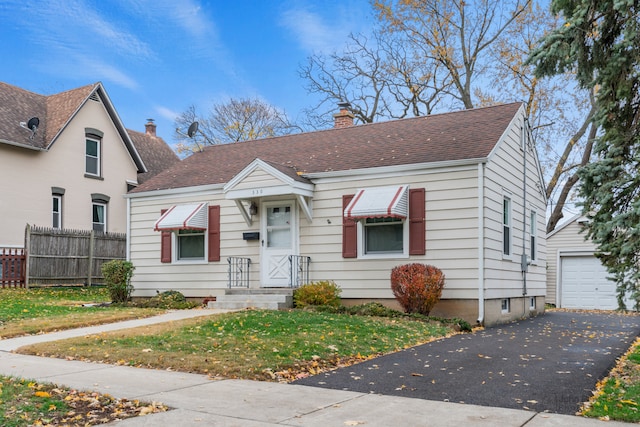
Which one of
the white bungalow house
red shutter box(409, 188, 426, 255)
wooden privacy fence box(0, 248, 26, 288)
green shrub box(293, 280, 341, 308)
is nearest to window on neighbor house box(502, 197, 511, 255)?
the white bungalow house

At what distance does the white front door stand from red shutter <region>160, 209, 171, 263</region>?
3.08 metres

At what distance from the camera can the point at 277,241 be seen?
15.2 metres

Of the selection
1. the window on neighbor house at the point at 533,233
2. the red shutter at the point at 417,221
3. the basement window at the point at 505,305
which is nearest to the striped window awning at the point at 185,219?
the red shutter at the point at 417,221

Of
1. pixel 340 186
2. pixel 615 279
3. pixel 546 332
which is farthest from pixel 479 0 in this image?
pixel 615 279

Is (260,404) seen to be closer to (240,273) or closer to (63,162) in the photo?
(240,273)

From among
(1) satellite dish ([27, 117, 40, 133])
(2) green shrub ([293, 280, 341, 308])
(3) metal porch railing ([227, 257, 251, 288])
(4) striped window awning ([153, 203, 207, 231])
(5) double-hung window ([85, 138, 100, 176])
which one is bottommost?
(2) green shrub ([293, 280, 341, 308])

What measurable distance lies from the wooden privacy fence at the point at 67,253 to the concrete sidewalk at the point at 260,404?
1420cm

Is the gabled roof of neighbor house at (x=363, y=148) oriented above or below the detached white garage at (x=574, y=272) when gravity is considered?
above

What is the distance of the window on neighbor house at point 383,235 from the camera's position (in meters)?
13.7

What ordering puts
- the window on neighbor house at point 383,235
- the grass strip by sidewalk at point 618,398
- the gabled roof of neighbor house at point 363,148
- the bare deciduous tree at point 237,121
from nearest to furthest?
the grass strip by sidewalk at point 618,398, the window on neighbor house at point 383,235, the gabled roof of neighbor house at point 363,148, the bare deciduous tree at point 237,121

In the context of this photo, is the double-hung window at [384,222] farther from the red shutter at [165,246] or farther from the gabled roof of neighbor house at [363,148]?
the red shutter at [165,246]

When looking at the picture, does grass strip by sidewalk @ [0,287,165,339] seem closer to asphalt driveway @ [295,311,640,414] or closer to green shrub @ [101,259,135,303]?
green shrub @ [101,259,135,303]

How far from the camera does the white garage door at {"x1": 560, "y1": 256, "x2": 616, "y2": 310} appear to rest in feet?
73.3

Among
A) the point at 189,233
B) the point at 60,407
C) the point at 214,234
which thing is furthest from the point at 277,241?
the point at 60,407
